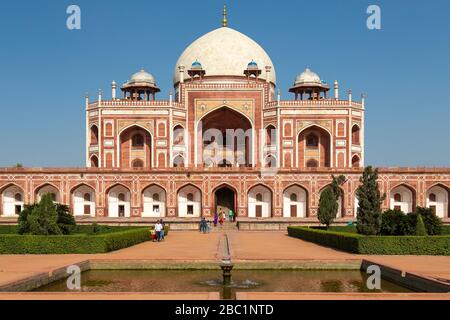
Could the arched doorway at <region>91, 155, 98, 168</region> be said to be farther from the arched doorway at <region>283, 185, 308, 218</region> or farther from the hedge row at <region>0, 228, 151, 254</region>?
the hedge row at <region>0, 228, 151, 254</region>

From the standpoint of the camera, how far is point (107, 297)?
28.2ft

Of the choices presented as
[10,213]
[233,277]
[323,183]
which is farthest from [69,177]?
[233,277]

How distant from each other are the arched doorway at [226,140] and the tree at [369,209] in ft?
79.3

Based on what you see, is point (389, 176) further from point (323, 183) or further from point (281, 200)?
point (281, 200)

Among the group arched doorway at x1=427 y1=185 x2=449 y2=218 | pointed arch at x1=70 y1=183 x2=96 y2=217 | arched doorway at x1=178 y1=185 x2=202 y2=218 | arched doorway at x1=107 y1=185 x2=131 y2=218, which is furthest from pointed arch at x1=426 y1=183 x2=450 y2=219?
pointed arch at x1=70 y1=183 x2=96 y2=217

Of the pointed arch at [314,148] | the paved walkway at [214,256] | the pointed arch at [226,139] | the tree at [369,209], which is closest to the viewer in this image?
the paved walkway at [214,256]

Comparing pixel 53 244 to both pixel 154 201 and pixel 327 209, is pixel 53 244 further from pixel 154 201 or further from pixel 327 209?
pixel 154 201

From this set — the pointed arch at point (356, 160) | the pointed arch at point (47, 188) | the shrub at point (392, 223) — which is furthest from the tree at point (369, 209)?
the pointed arch at point (356, 160)

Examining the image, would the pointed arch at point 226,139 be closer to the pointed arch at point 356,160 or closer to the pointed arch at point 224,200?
the pointed arch at point 224,200

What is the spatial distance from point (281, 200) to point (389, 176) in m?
6.58

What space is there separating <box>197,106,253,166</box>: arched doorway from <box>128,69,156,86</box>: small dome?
16.6ft

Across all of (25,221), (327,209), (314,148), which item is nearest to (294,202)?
(314,148)

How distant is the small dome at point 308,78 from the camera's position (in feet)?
140
